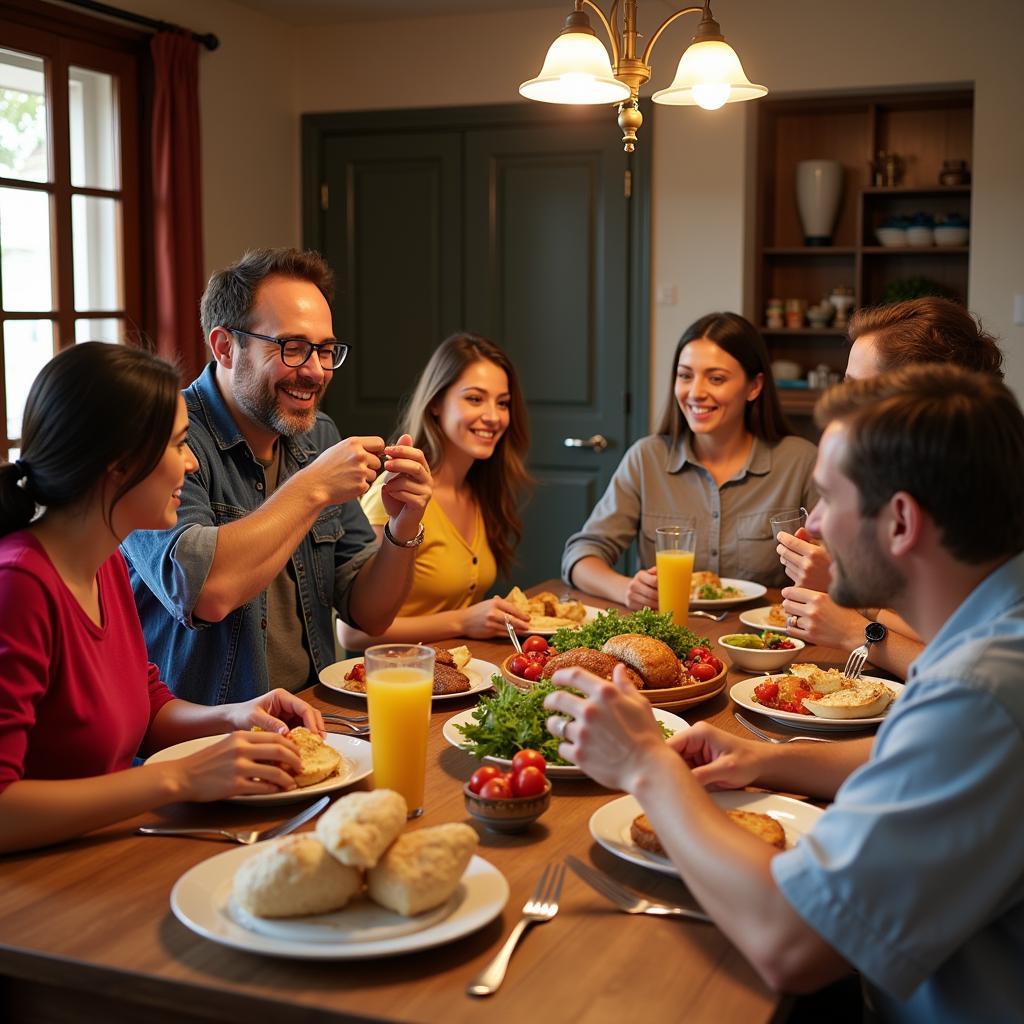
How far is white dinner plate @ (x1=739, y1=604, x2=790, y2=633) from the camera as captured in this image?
102 inches

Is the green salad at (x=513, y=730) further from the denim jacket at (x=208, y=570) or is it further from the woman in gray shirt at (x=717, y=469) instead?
the woman in gray shirt at (x=717, y=469)

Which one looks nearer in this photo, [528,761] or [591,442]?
[528,761]

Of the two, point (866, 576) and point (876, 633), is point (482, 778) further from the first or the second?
point (876, 633)

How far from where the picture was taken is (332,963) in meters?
1.20

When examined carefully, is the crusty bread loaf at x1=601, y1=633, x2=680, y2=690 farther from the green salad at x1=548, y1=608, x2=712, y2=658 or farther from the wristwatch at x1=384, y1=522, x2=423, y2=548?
the wristwatch at x1=384, y1=522, x2=423, y2=548

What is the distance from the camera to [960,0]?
470 centimetres

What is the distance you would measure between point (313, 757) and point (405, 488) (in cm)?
90

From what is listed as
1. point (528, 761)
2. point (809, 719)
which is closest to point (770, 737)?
point (809, 719)

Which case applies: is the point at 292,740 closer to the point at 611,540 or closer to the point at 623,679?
the point at 623,679

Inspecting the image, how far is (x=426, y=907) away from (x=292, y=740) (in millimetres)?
470

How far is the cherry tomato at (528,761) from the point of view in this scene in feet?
5.03

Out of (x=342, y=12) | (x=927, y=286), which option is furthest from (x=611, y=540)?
(x=342, y=12)

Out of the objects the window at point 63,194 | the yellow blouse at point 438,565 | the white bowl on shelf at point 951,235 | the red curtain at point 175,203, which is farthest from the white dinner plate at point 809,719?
the white bowl on shelf at point 951,235

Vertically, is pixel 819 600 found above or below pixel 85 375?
below
